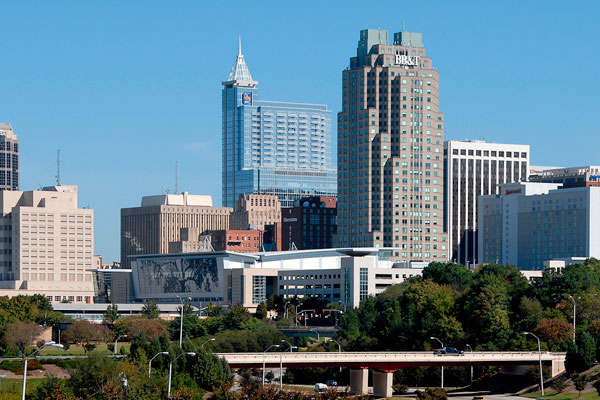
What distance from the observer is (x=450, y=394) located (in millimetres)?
196375

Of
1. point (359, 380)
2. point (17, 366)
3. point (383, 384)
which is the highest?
point (17, 366)

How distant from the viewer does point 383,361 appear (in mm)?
188875

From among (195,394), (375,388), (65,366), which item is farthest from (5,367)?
(375,388)

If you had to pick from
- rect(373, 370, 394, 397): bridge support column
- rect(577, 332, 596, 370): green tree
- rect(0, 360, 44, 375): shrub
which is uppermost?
rect(577, 332, 596, 370): green tree

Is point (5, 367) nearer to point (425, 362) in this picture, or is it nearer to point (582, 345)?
point (425, 362)

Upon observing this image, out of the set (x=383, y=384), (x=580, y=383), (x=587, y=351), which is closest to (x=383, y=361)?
(x=383, y=384)

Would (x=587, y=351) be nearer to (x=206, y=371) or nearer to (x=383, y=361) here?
(x=383, y=361)

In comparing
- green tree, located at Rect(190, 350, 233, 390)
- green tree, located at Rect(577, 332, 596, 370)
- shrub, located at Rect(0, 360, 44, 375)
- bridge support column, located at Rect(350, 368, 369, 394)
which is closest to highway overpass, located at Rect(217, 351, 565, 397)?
bridge support column, located at Rect(350, 368, 369, 394)

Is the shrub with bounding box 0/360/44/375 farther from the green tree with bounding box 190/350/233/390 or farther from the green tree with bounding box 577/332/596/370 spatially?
the green tree with bounding box 577/332/596/370

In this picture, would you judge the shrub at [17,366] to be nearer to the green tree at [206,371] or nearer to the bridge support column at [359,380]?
the green tree at [206,371]

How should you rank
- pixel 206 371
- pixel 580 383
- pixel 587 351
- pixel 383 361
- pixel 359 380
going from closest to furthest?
1. pixel 206 371
2. pixel 580 383
3. pixel 587 351
4. pixel 383 361
5. pixel 359 380

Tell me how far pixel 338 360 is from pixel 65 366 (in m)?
37.4

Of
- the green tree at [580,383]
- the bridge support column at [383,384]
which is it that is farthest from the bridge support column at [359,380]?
the green tree at [580,383]

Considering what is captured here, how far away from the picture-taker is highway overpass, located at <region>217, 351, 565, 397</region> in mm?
183000
